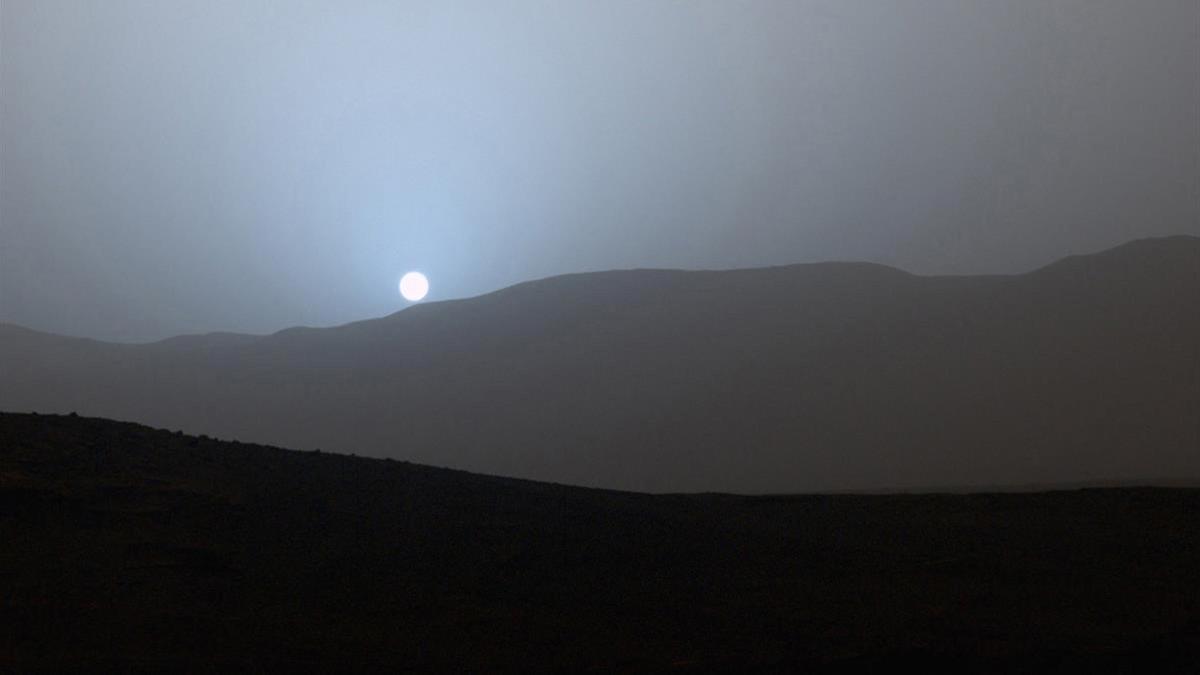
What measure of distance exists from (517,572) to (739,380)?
176 feet

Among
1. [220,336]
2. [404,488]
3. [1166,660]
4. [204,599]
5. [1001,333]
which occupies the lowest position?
[1166,660]

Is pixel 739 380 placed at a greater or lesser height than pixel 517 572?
greater

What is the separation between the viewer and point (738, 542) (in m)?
13.1

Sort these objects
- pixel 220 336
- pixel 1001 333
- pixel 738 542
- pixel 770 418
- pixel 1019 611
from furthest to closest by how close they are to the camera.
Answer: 1. pixel 220 336
2. pixel 1001 333
3. pixel 770 418
4. pixel 738 542
5. pixel 1019 611

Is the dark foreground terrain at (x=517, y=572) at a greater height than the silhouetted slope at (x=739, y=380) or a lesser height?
lesser

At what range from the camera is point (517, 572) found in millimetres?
11117

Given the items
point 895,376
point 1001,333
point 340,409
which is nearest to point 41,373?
point 340,409

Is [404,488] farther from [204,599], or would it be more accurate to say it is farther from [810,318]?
[810,318]

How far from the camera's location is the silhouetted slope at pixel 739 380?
172 ft

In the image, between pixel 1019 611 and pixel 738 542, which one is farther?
pixel 738 542

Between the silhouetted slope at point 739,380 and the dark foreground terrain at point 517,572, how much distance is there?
35.6 meters

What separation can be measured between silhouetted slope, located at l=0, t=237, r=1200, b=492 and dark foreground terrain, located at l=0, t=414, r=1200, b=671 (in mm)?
35550

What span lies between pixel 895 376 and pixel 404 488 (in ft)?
163

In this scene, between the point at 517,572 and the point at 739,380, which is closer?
the point at 517,572
